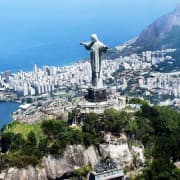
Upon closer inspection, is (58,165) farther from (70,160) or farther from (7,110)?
(7,110)

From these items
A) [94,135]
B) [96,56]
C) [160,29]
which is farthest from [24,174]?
[160,29]

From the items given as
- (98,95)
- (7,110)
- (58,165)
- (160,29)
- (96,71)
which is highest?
(160,29)

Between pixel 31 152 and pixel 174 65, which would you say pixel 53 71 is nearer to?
pixel 174 65

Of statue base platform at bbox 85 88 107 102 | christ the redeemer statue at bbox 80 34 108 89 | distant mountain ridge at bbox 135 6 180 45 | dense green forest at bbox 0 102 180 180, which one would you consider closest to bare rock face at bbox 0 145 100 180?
dense green forest at bbox 0 102 180 180

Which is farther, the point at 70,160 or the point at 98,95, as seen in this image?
the point at 98,95

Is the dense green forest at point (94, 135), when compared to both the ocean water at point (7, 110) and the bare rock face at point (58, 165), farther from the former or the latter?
the ocean water at point (7, 110)

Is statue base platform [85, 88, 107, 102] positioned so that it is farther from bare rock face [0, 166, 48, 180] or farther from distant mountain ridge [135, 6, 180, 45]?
distant mountain ridge [135, 6, 180, 45]

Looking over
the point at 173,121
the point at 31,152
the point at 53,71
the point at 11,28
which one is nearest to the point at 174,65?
the point at 53,71
